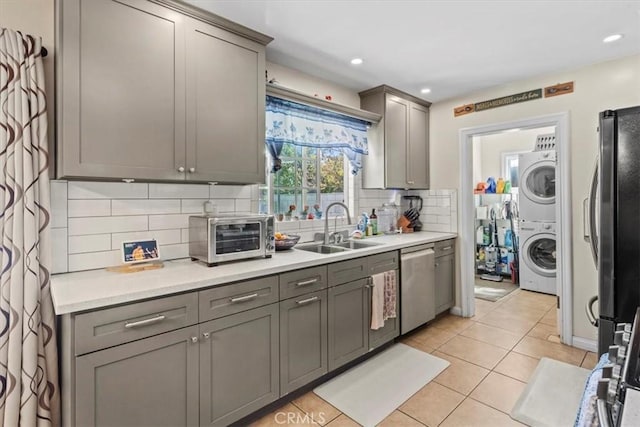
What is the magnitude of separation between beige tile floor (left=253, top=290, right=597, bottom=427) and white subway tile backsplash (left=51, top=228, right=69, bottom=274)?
1.41 meters

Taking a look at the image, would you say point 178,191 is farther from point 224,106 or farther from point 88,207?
point 224,106

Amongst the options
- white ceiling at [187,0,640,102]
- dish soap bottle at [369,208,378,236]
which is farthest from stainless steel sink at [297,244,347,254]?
white ceiling at [187,0,640,102]

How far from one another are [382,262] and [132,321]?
5.99ft

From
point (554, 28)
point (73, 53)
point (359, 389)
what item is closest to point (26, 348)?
point (73, 53)

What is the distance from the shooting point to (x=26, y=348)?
56.9 inches

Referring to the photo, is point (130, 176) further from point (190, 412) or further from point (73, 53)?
point (190, 412)

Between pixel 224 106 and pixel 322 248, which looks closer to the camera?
pixel 224 106

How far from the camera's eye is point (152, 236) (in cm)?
205

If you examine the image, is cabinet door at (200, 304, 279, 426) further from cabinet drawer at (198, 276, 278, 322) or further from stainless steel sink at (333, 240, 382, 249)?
stainless steel sink at (333, 240, 382, 249)

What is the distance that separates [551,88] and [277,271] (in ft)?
9.67

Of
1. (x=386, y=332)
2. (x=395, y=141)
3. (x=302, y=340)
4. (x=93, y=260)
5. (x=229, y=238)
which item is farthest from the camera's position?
(x=395, y=141)

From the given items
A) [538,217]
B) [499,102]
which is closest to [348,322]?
[499,102]

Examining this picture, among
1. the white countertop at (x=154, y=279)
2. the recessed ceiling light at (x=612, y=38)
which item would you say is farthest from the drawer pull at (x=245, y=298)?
the recessed ceiling light at (x=612, y=38)

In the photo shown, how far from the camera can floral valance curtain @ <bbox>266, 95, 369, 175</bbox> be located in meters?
2.53
